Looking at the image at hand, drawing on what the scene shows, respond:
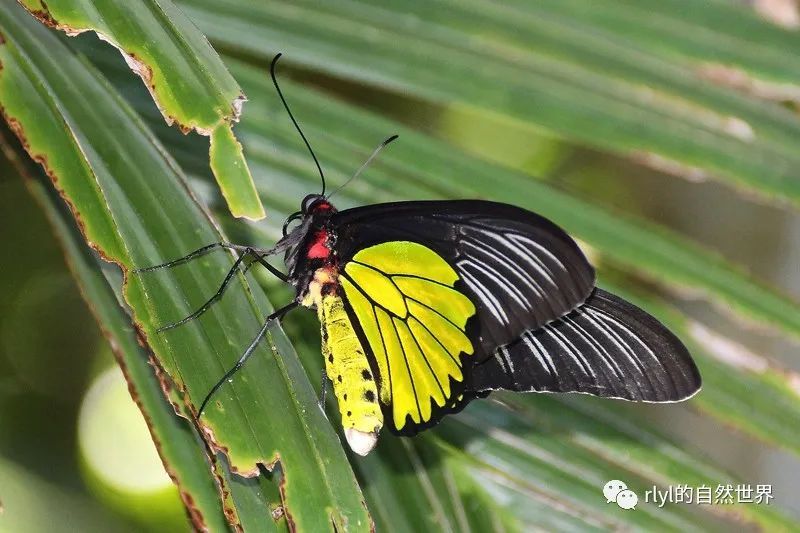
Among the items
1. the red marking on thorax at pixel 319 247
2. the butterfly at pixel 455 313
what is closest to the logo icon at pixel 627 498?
the butterfly at pixel 455 313

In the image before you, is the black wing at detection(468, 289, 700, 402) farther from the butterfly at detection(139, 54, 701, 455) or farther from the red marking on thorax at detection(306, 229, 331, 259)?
the red marking on thorax at detection(306, 229, 331, 259)

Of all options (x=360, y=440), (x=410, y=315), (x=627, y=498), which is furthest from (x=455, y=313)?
(x=627, y=498)

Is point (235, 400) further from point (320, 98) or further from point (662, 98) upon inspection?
point (662, 98)

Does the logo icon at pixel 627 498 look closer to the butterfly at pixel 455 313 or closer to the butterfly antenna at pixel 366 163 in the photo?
the butterfly at pixel 455 313

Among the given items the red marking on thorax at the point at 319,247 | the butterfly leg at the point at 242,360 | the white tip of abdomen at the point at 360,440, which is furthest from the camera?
the red marking on thorax at the point at 319,247

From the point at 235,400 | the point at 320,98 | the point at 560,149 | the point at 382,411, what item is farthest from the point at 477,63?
the point at 560,149

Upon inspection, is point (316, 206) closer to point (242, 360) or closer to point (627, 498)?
point (242, 360)
